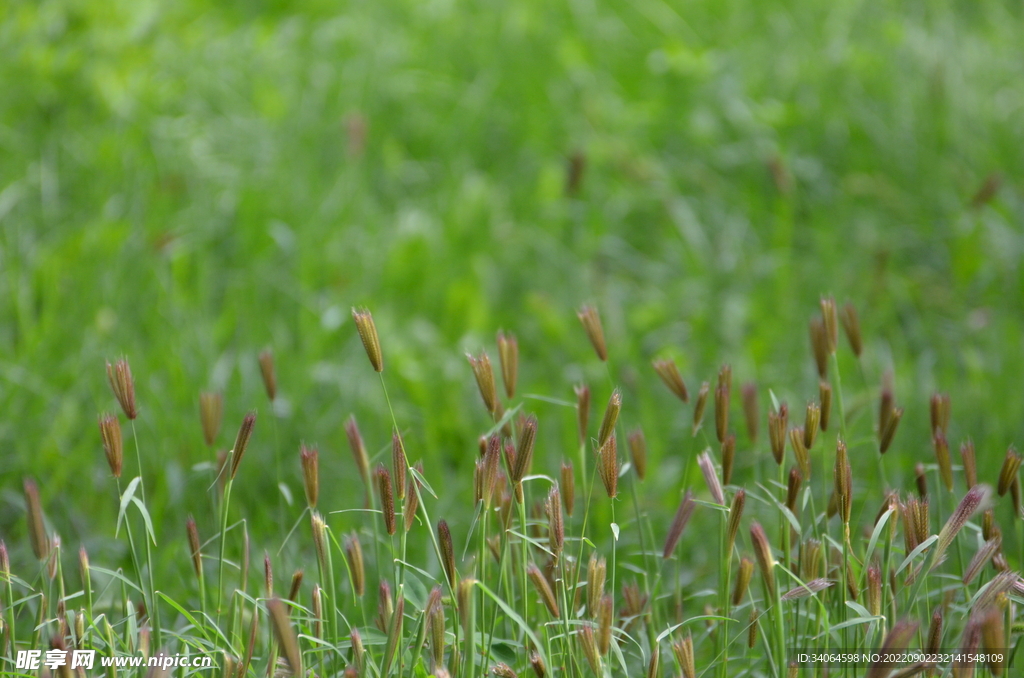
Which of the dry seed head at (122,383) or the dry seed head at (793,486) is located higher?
the dry seed head at (122,383)

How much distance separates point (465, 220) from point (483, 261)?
0.86 ft

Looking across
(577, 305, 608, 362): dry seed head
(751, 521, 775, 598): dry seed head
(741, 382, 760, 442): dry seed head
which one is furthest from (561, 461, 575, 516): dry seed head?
(741, 382, 760, 442): dry seed head

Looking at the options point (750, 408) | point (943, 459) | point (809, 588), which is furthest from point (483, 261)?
point (809, 588)

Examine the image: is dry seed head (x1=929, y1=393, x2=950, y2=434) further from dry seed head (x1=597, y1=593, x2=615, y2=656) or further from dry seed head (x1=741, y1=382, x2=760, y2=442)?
dry seed head (x1=597, y1=593, x2=615, y2=656)

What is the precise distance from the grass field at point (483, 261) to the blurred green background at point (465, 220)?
2 cm

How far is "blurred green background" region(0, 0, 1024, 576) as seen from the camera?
257 cm

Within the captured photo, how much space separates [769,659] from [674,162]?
2.90 meters

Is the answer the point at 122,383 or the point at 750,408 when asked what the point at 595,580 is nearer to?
the point at 750,408

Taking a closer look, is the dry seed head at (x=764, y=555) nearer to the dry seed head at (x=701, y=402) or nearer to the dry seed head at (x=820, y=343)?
the dry seed head at (x=701, y=402)

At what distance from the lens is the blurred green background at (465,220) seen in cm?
257

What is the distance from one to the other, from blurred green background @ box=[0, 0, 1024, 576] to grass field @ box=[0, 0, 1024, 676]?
0.05 feet

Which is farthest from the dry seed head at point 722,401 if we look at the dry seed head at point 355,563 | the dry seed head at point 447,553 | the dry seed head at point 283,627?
the dry seed head at point 283,627

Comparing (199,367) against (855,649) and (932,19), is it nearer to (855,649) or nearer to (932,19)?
(855,649)

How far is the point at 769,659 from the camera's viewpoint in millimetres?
1314
